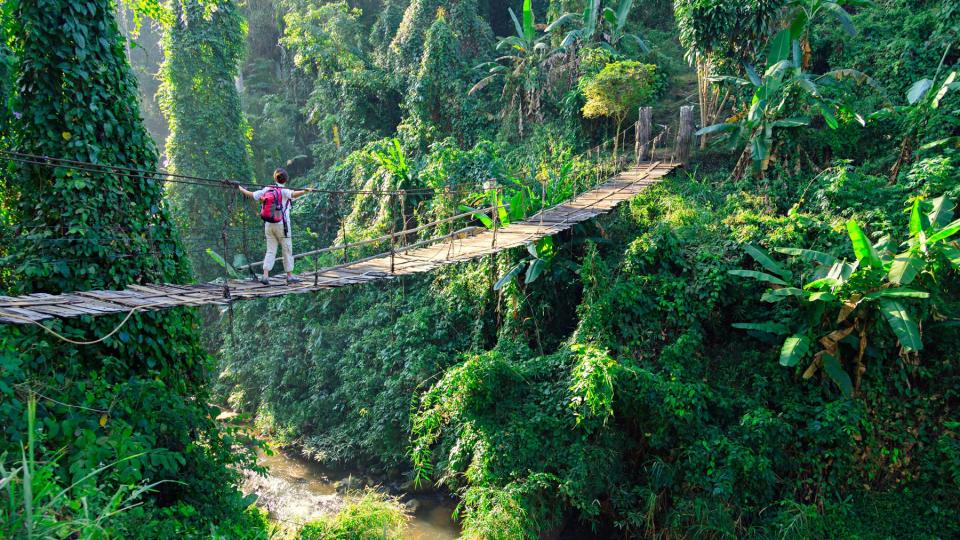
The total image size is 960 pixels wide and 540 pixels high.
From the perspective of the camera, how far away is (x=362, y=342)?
7801 millimetres

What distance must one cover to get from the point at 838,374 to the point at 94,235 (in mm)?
5139

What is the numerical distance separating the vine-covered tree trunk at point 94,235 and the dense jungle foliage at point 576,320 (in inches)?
0.7

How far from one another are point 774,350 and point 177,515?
4.46 meters

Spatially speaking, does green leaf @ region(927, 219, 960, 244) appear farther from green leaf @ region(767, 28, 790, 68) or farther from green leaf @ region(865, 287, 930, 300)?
green leaf @ region(767, 28, 790, 68)

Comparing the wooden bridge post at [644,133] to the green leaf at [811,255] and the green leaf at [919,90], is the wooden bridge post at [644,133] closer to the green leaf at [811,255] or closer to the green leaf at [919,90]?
the green leaf at [919,90]

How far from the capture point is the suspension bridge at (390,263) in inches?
116

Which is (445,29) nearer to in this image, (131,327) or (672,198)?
(672,198)

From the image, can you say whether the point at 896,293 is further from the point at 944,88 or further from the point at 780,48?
the point at 780,48

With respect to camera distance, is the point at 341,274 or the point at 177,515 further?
the point at 341,274

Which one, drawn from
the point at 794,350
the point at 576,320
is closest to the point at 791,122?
the point at 794,350

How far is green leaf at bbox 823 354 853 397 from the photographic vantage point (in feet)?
15.1

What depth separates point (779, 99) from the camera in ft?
20.5


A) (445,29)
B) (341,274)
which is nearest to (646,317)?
(341,274)

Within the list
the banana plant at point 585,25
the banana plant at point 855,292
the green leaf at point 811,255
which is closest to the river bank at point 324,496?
the banana plant at point 855,292
